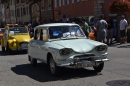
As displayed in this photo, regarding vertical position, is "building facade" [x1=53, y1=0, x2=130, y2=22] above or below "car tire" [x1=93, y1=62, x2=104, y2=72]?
above

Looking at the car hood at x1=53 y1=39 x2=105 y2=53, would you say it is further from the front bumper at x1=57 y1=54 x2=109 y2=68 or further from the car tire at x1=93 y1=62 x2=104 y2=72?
the car tire at x1=93 y1=62 x2=104 y2=72

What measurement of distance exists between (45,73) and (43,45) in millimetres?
980

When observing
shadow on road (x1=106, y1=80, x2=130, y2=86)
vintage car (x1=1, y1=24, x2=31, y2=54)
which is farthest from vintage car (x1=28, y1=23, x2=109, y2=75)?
vintage car (x1=1, y1=24, x2=31, y2=54)

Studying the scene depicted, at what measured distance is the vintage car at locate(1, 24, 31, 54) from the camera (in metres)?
18.5

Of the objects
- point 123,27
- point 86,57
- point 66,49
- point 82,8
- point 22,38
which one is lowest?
point 86,57

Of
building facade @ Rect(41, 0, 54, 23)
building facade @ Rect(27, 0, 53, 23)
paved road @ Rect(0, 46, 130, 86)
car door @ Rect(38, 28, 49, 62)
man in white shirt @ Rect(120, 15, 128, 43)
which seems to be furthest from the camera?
building facade @ Rect(27, 0, 53, 23)

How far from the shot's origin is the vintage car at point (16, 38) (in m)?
18.5

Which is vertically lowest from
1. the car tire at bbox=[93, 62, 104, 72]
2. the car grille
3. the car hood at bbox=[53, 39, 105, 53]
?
the car tire at bbox=[93, 62, 104, 72]

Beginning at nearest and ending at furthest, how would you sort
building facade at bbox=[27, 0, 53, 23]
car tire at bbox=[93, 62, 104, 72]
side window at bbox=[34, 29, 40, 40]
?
car tire at bbox=[93, 62, 104, 72] < side window at bbox=[34, 29, 40, 40] < building facade at bbox=[27, 0, 53, 23]

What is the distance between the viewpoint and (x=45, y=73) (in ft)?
37.3

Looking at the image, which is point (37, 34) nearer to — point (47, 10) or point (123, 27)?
point (123, 27)

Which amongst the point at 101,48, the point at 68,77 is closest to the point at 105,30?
the point at 101,48

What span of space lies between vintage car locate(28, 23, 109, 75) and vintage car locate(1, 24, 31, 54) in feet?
20.5

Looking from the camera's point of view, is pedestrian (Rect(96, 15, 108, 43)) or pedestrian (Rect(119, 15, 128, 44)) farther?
pedestrian (Rect(119, 15, 128, 44))
